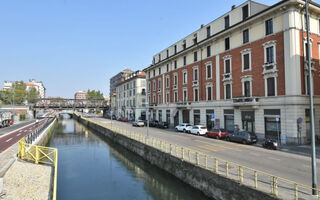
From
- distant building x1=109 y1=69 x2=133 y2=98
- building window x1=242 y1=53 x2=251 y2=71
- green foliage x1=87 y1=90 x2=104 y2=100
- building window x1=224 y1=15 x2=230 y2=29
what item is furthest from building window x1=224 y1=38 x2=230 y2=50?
green foliage x1=87 y1=90 x2=104 y2=100

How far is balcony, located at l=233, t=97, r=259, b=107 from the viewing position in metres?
24.7

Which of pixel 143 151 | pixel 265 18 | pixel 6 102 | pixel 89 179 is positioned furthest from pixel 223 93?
pixel 6 102

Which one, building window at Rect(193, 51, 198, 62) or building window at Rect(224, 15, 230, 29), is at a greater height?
building window at Rect(224, 15, 230, 29)

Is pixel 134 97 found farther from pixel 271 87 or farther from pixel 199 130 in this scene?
pixel 271 87

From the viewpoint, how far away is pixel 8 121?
158ft

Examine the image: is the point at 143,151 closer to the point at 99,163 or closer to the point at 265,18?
the point at 99,163

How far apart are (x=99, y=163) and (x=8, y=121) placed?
39875mm

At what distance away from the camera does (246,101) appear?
84.8 ft

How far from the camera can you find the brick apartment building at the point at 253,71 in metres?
21.7

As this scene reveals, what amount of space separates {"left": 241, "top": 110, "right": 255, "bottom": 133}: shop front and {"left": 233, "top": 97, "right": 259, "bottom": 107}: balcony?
1.26 m

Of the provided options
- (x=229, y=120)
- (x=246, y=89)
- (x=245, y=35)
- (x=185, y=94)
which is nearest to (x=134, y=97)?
(x=185, y=94)

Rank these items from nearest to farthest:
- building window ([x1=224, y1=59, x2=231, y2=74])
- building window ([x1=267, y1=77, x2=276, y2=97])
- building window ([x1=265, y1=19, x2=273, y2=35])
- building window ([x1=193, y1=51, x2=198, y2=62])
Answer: building window ([x1=267, y1=77, x2=276, y2=97])
building window ([x1=265, y1=19, x2=273, y2=35])
building window ([x1=224, y1=59, x2=231, y2=74])
building window ([x1=193, y1=51, x2=198, y2=62])

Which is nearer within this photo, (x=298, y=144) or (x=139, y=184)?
(x=139, y=184)

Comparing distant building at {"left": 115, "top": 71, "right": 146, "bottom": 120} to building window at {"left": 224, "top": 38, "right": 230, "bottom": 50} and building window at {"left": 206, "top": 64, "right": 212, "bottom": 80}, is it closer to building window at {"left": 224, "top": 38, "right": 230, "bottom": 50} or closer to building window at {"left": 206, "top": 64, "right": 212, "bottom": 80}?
building window at {"left": 206, "top": 64, "right": 212, "bottom": 80}
